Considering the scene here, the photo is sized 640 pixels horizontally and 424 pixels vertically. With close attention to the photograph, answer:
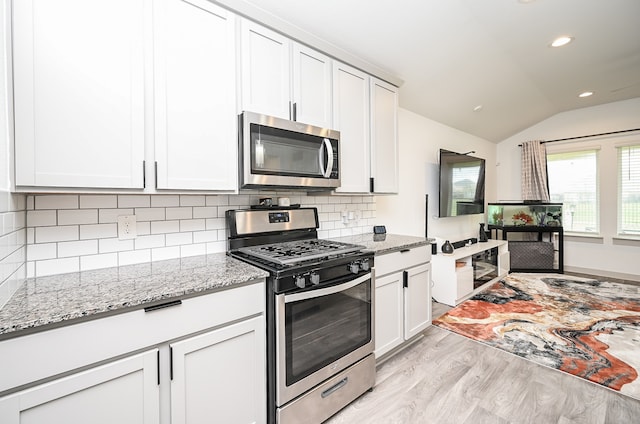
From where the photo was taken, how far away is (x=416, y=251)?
248cm

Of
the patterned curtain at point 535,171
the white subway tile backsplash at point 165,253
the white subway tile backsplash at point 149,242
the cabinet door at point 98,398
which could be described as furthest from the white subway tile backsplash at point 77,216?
the patterned curtain at point 535,171

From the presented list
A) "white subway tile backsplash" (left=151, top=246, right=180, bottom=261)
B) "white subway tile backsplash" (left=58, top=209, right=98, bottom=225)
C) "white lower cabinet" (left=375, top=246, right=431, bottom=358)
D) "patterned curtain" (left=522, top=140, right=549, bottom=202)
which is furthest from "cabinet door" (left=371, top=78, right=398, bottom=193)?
"patterned curtain" (left=522, top=140, right=549, bottom=202)

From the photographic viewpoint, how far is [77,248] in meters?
1.48

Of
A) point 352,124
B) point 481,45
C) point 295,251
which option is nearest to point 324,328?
point 295,251

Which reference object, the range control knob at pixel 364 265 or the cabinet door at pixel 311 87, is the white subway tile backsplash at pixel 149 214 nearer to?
the cabinet door at pixel 311 87

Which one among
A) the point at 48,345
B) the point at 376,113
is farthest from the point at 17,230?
the point at 376,113

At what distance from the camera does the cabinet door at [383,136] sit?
2.57m

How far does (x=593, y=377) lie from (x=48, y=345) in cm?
323

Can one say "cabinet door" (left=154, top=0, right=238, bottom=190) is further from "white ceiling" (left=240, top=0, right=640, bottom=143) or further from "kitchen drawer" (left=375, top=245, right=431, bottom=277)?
"kitchen drawer" (left=375, top=245, right=431, bottom=277)

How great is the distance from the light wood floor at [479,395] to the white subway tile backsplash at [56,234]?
181cm

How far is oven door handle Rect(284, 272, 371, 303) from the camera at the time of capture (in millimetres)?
1488

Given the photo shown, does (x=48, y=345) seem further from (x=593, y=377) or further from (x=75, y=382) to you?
(x=593, y=377)

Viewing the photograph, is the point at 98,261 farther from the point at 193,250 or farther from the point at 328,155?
the point at 328,155

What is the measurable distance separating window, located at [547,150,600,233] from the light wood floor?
4238mm
